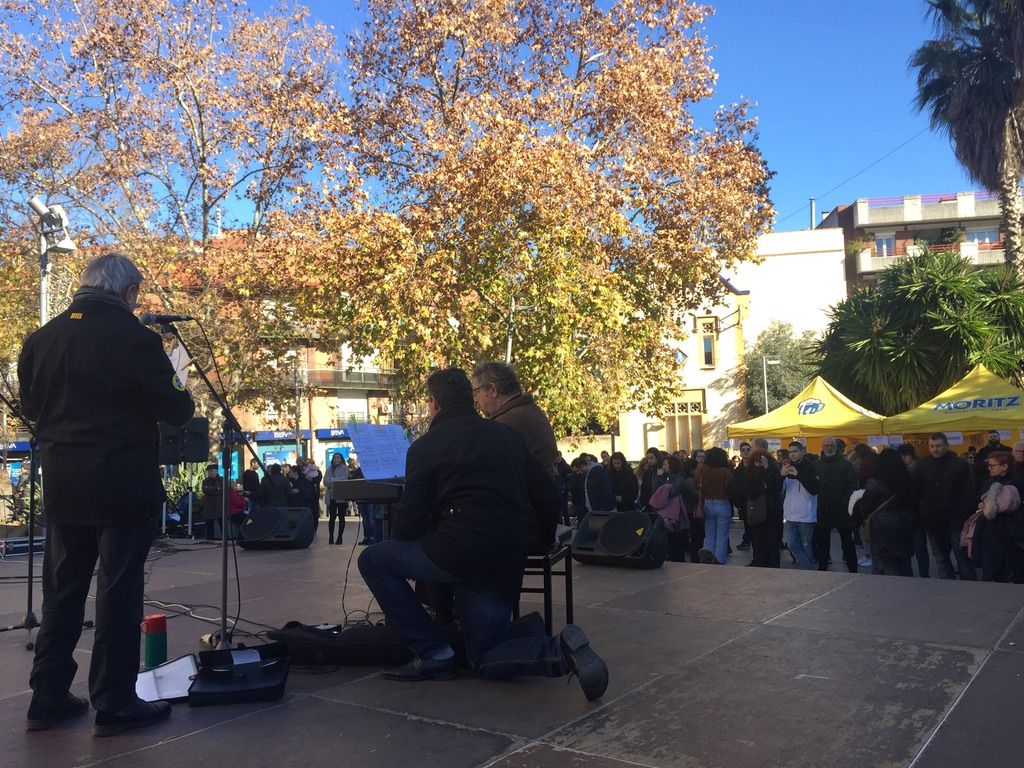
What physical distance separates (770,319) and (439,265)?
3781 centimetres

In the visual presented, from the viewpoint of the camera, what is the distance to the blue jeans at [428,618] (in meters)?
4.08

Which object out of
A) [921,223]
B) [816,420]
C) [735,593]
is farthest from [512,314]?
[921,223]

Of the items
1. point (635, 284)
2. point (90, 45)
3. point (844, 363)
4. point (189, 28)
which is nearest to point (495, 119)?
point (635, 284)

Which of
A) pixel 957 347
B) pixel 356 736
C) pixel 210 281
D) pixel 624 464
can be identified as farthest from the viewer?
pixel 957 347

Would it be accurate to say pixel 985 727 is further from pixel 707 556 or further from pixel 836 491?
pixel 707 556

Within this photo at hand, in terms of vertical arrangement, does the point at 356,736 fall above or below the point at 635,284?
below

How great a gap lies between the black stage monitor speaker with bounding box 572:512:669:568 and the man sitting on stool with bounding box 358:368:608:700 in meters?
3.72

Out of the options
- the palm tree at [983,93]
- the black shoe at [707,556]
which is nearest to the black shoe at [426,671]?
the black shoe at [707,556]

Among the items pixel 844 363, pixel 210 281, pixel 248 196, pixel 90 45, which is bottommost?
pixel 844 363

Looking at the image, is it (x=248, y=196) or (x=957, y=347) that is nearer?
(x=248, y=196)

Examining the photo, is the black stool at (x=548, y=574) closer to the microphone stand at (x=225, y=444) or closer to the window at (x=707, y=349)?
the microphone stand at (x=225, y=444)

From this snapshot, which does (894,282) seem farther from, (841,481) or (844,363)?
(841,481)

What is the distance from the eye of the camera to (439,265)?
53.1 ft

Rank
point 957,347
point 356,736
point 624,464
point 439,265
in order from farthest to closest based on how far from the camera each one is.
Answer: point 957,347 → point 439,265 → point 624,464 → point 356,736
